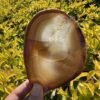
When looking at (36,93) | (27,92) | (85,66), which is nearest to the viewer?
(36,93)

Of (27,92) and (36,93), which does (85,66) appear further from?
(36,93)

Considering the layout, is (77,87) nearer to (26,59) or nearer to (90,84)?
(90,84)

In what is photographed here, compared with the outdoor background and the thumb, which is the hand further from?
the outdoor background

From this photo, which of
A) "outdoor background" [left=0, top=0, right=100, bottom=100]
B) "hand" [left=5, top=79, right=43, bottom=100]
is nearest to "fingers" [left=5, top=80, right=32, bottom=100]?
"hand" [left=5, top=79, right=43, bottom=100]

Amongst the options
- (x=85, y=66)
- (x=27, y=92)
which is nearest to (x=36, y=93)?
(x=27, y=92)

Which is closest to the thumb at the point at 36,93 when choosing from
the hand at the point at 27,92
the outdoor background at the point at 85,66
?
the hand at the point at 27,92

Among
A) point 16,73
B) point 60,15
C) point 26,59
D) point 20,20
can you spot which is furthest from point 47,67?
point 20,20
